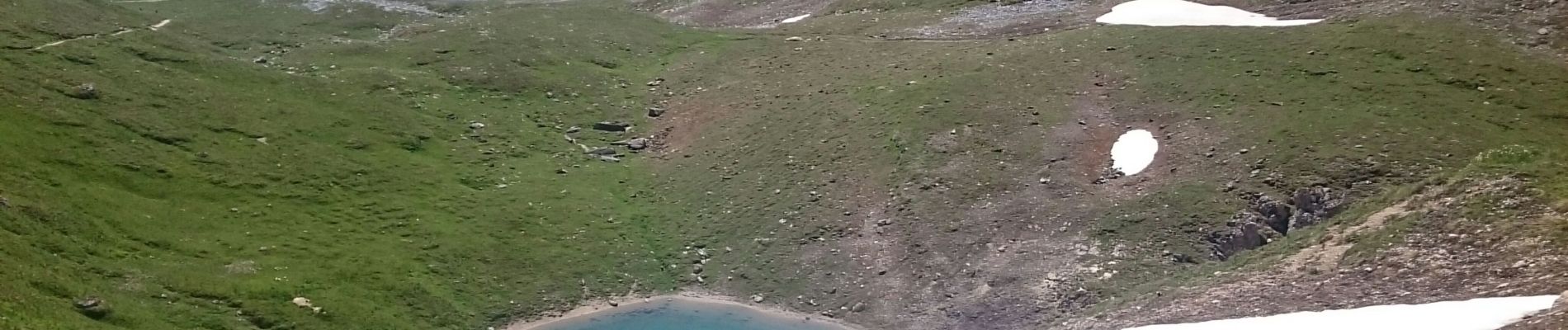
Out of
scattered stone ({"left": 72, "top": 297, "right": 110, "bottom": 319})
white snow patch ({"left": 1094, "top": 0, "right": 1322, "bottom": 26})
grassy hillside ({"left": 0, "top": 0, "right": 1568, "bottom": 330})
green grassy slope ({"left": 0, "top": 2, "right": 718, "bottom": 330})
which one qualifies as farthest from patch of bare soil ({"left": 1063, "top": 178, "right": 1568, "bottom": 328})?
scattered stone ({"left": 72, "top": 297, "right": 110, "bottom": 319})

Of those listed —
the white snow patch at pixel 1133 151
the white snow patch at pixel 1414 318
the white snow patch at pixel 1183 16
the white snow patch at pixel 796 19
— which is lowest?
the white snow patch at pixel 796 19

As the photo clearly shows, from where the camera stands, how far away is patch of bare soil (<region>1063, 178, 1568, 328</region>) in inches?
939

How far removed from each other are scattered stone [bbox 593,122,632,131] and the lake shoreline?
1354cm

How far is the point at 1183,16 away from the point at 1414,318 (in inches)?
1008

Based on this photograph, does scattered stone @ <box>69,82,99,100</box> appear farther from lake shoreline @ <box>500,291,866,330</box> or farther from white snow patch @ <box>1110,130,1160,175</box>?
white snow patch @ <box>1110,130,1160,175</box>

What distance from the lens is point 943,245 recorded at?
34.4 meters

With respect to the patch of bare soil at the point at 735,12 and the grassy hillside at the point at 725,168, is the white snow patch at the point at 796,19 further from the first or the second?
the grassy hillside at the point at 725,168

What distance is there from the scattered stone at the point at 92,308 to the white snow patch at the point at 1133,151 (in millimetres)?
25254

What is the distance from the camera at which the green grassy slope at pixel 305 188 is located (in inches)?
1181

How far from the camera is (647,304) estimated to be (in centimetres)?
3462

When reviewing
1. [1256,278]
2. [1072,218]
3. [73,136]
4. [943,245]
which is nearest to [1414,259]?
[1256,278]

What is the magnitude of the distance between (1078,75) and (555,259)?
715 inches

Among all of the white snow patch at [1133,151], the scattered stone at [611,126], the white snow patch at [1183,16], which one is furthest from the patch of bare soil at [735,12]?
the white snow patch at [1133,151]

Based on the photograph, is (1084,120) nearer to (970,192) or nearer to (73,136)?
(970,192)
